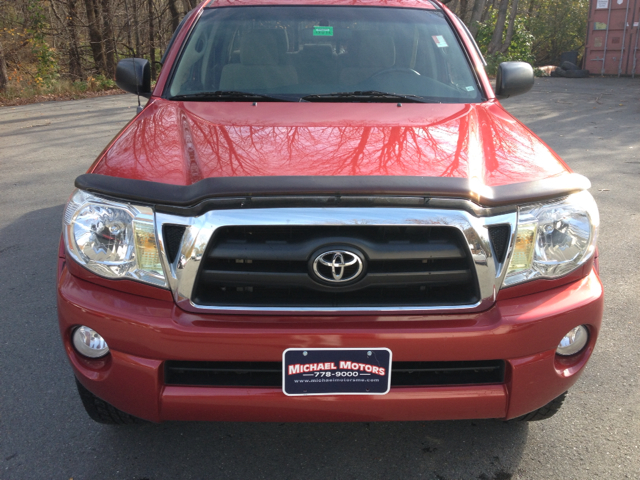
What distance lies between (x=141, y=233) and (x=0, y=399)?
1344 millimetres

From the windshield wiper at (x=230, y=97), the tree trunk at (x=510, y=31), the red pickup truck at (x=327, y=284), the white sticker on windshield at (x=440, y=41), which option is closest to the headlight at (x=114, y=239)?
the red pickup truck at (x=327, y=284)

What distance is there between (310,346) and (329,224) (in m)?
0.38

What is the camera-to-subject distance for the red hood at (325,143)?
1.97 m

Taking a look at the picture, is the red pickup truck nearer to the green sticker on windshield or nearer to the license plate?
the license plate

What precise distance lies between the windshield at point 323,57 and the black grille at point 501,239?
3.85 feet

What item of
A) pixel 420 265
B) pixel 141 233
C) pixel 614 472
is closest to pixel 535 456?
pixel 614 472

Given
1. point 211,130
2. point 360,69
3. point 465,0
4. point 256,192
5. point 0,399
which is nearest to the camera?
point 256,192

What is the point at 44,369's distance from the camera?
9.31ft

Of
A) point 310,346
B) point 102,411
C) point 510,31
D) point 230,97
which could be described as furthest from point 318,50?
point 510,31

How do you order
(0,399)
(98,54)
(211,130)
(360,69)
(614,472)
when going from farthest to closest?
(98,54) → (360,69) → (0,399) → (211,130) → (614,472)

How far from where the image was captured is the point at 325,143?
215 cm

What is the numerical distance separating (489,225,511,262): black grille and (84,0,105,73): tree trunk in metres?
19.0

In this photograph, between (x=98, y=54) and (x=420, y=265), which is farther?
(x=98, y=54)

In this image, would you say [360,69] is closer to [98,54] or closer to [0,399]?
[0,399]
